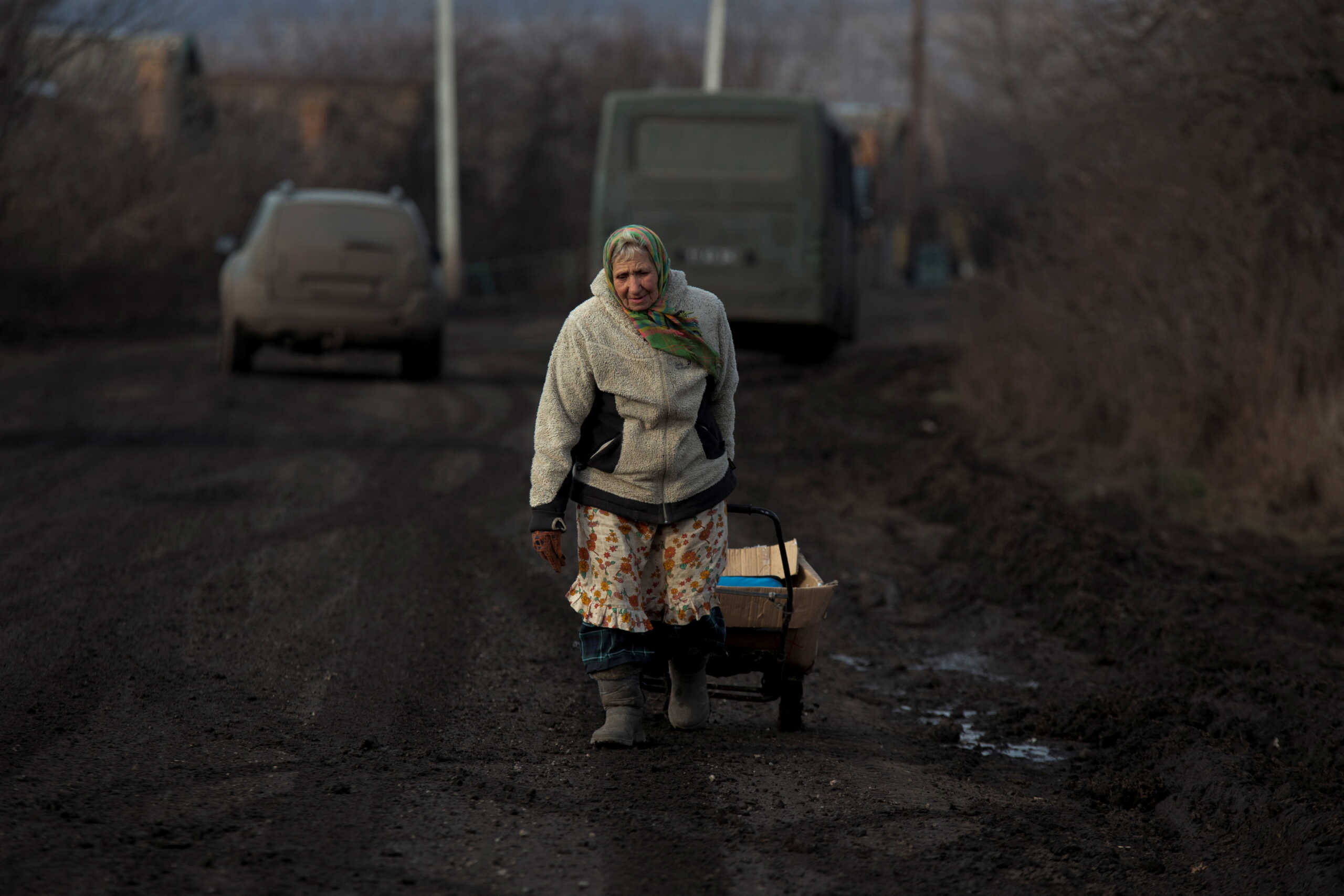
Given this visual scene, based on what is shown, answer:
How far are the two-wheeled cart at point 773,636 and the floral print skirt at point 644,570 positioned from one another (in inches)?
4.2

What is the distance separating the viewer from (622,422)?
202 inches

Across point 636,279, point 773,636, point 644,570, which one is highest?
point 636,279

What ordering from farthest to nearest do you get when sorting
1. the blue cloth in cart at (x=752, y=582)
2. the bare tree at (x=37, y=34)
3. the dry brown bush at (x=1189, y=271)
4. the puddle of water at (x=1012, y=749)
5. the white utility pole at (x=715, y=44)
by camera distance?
the white utility pole at (x=715, y=44), the bare tree at (x=37, y=34), the dry brown bush at (x=1189, y=271), the puddle of water at (x=1012, y=749), the blue cloth in cart at (x=752, y=582)

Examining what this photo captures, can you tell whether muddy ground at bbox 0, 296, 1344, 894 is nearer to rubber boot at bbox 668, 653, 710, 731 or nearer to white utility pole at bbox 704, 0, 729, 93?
rubber boot at bbox 668, 653, 710, 731

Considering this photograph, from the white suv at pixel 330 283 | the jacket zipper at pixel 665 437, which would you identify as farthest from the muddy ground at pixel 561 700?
the white suv at pixel 330 283

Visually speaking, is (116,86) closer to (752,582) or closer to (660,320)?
(752,582)

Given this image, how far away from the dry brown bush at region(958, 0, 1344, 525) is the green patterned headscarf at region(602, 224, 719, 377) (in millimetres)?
6718

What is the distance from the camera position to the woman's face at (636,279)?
16.4ft

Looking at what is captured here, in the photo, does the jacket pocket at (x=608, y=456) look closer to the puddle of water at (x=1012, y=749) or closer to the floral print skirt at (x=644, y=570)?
the floral print skirt at (x=644, y=570)

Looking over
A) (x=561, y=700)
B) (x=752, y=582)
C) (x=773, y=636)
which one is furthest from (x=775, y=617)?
(x=561, y=700)

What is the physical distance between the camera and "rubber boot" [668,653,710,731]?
545cm

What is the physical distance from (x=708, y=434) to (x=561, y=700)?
1272mm

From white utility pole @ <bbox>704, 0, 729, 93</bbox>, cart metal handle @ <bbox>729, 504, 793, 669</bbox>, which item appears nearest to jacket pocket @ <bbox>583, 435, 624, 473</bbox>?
cart metal handle @ <bbox>729, 504, 793, 669</bbox>

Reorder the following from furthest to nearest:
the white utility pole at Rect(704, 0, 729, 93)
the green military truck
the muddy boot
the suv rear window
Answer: the white utility pole at Rect(704, 0, 729, 93)
the green military truck
the suv rear window
the muddy boot
